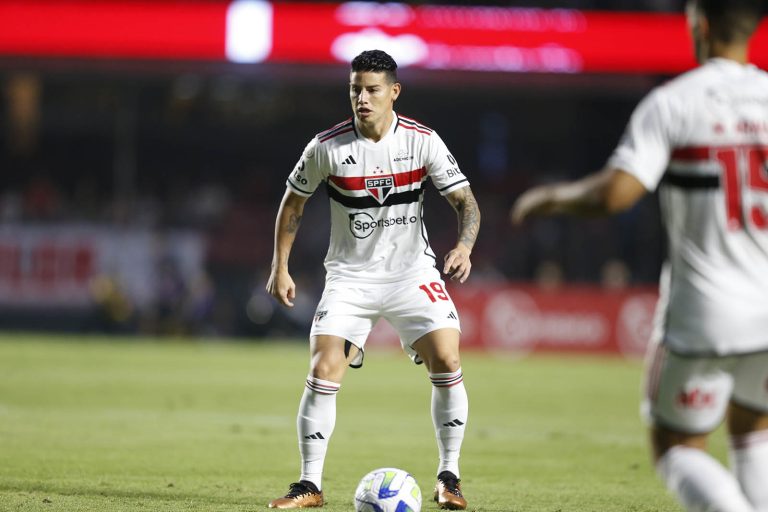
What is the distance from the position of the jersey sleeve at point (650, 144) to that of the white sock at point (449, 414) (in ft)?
9.35

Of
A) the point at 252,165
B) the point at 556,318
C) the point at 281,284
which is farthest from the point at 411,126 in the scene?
the point at 252,165

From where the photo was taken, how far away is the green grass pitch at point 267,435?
6.68 metres

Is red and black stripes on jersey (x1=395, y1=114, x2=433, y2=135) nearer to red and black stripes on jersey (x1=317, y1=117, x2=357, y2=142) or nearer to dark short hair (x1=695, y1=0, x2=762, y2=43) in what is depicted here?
red and black stripes on jersey (x1=317, y1=117, x2=357, y2=142)

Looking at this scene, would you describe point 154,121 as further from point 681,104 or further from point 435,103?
point 681,104

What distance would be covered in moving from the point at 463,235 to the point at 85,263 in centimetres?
1932

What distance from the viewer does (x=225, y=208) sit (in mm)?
26859

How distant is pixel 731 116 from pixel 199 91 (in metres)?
28.0

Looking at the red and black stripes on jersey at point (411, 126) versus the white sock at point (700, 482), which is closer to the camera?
the white sock at point (700, 482)

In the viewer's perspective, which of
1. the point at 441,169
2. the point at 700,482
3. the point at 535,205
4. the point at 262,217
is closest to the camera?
the point at 700,482

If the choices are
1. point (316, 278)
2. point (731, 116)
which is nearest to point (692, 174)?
point (731, 116)

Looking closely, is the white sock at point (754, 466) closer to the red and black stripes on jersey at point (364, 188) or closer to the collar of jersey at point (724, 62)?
the collar of jersey at point (724, 62)

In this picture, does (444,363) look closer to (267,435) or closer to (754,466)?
(754,466)

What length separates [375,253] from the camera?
21.7 feet

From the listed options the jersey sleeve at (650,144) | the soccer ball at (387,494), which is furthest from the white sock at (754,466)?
the soccer ball at (387,494)
